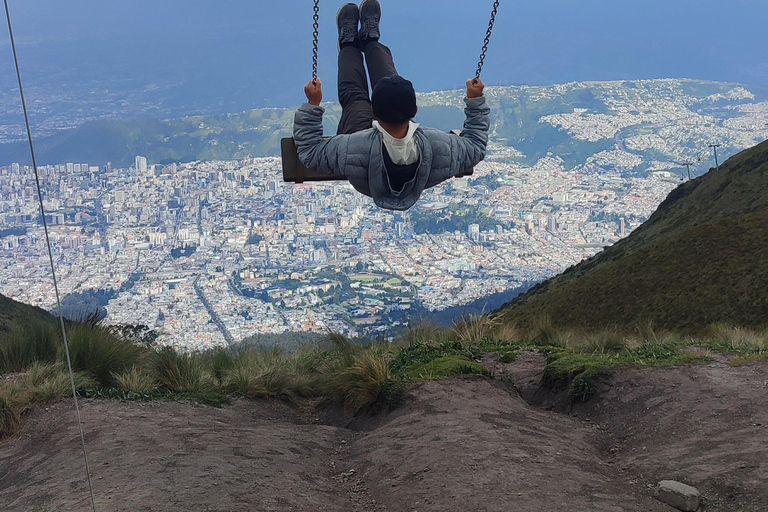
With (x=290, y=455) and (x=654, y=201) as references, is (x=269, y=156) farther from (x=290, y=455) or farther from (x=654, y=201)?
(x=290, y=455)

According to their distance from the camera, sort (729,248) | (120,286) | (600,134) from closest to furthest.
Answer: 1. (729,248)
2. (120,286)
3. (600,134)

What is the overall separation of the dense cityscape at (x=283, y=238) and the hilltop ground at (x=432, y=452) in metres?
22.7

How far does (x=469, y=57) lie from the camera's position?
608ft

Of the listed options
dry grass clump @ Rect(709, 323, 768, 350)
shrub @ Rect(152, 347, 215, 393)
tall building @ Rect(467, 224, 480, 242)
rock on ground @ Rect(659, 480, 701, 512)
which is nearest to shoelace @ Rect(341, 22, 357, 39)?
shrub @ Rect(152, 347, 215, 393)

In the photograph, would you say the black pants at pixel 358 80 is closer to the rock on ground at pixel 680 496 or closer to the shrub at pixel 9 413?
the rock on ground at pixel 680 496

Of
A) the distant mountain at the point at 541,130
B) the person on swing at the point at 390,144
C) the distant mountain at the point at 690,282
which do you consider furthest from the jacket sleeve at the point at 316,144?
the distant mountain at the point at 541,130

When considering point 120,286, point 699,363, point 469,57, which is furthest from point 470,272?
point 469,57

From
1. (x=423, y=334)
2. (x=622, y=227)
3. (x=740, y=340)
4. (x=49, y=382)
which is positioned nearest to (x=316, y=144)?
(x=49, y=382)

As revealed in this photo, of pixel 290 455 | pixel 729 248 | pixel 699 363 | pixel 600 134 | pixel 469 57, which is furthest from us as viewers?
pixel 469 57

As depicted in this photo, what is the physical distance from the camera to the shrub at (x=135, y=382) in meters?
7.76

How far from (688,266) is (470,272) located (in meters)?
35.2

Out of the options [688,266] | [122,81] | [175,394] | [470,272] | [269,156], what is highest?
[122,81]

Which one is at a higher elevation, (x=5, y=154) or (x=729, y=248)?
(x=5, y=154)

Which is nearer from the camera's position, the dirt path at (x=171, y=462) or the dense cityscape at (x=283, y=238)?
the dirt path at (x=171, y=462)
